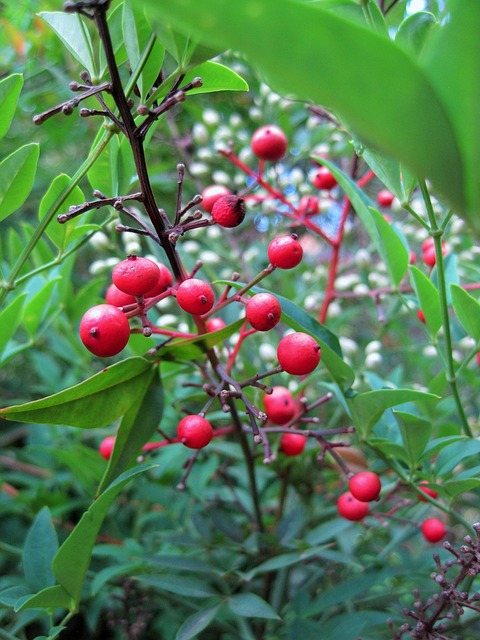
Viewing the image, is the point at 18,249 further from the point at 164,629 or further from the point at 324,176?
the point at 164,629

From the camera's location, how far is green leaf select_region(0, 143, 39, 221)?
1.80 feet

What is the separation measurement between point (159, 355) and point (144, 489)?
448 mm

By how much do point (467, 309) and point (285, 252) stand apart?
21 centimetres

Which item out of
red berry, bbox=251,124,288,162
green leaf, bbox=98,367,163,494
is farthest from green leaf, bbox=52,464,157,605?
red berry, bbox=251,124,288,162

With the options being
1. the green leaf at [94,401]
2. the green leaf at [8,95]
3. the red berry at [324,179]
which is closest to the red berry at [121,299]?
the green leaf at [94,401]

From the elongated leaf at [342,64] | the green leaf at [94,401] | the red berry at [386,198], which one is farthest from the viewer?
the red berry at [386,198]

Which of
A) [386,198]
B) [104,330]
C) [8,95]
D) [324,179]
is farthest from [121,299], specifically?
[386,198]

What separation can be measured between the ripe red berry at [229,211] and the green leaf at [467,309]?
24 centimetres

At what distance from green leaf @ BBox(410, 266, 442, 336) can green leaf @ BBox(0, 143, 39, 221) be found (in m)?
0.41

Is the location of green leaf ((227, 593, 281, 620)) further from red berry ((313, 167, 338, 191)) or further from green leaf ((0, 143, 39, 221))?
red berry ((313, 167, 338, 191))

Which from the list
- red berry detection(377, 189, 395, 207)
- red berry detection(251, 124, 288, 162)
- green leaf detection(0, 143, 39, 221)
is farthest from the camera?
red berry detection(377, 189, 395, 207)

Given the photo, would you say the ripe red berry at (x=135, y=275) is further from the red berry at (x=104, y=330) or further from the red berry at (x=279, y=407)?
the red berry at (x=279, y=407)

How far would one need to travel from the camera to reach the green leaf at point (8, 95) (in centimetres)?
53

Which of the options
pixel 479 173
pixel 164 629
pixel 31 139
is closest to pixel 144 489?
pixel 164 629
